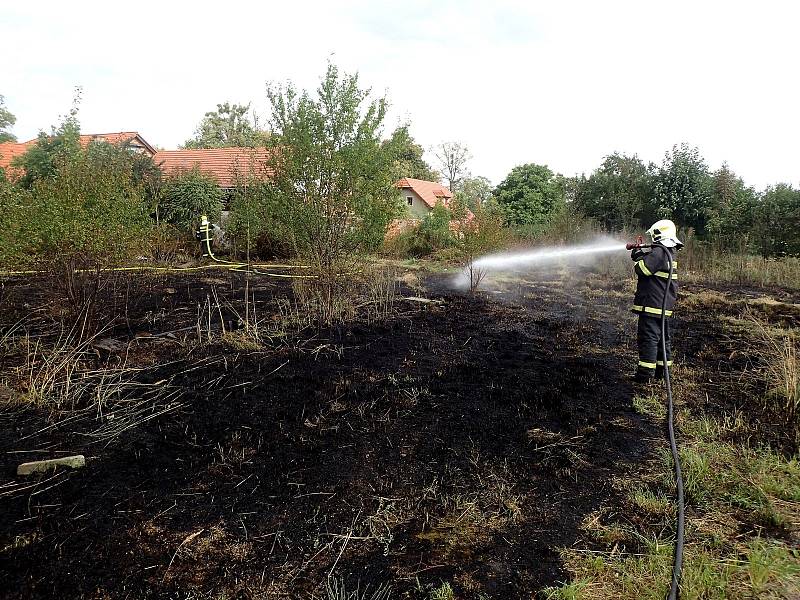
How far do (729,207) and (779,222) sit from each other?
162 cm

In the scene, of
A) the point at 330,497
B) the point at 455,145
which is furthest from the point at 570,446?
the point at 455,145

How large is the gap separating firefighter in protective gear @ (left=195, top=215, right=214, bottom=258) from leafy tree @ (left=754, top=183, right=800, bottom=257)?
1657 cm

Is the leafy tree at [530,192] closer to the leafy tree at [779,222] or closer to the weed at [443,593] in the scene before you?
the leafy tree at [779,222]

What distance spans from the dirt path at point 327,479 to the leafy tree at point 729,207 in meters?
12.4

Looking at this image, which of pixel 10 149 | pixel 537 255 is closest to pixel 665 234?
pixel 537 255

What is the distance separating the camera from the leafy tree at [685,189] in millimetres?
17359

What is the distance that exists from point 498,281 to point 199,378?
9.93 m

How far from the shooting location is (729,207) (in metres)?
15.2

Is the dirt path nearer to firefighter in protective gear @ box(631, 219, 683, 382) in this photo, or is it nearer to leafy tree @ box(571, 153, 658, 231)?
firefighter in protective gear @ box(631, 219, 683, 382)

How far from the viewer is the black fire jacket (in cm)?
502

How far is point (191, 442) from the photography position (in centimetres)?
358

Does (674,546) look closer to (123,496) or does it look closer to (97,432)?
(123,496)

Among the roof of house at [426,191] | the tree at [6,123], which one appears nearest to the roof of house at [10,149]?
the tree at [6,123]

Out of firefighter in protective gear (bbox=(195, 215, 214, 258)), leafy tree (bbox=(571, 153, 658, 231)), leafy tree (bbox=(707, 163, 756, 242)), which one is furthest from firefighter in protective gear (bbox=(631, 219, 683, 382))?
leafy tree (bbox=(571, 153, 658, 231))
